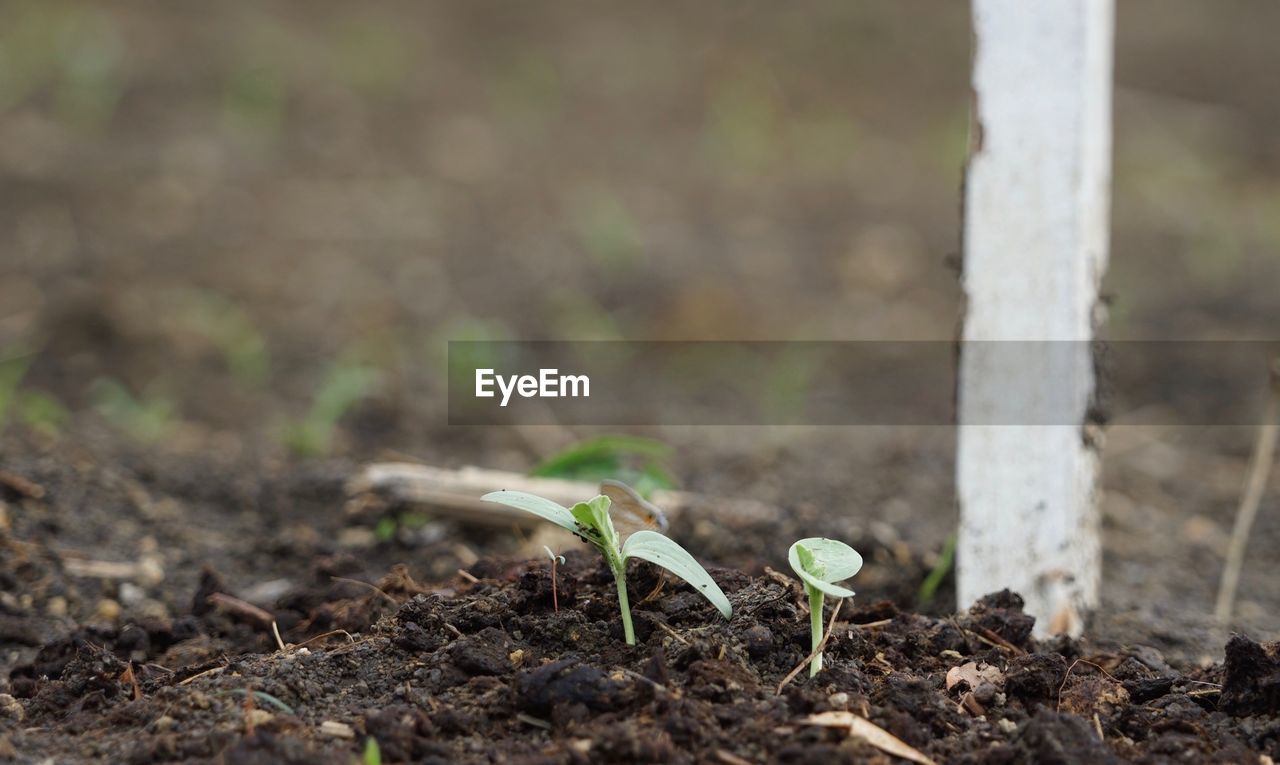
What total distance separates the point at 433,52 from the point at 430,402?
3475 millimetres

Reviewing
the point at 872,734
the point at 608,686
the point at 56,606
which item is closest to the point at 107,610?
the point at 56,606

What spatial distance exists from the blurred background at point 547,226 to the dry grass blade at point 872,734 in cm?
90

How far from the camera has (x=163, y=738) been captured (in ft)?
4.18

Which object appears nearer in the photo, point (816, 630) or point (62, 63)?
point (816, 630)

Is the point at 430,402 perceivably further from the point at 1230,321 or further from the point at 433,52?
the point at 433,52

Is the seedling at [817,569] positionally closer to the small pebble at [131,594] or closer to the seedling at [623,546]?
the seedling at [623,546]

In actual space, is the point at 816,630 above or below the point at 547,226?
below

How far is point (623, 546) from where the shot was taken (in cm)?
143

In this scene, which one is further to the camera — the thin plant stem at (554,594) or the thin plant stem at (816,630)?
the thin plant stem at (554,594)

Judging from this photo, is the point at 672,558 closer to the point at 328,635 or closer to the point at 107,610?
the point at 328,635

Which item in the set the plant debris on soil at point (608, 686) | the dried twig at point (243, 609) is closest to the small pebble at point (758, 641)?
the plant debris on soil at point (608, 686)

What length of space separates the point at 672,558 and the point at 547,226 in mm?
3561

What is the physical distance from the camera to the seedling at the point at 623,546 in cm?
140

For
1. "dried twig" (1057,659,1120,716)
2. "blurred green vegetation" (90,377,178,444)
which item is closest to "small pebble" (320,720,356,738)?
"dried twig" (1057,659,1120,716)
